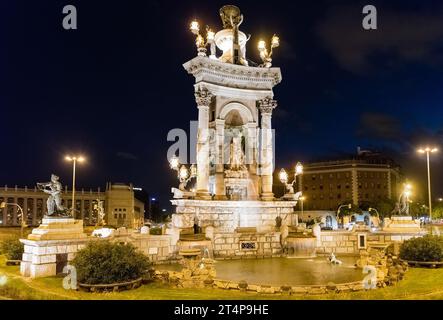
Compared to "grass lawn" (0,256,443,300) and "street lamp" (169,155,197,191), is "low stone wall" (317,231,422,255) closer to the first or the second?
"street lamp" (169,155,197,191)

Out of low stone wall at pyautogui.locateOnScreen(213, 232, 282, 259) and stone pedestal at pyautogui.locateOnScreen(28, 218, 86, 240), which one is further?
low stone wall at pyautogui.locateOnScreen(213, 232, 282, 259)

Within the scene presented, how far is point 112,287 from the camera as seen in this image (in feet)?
50.4

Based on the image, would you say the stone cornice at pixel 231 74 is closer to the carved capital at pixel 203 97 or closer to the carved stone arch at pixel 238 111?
the carved capital at pixel 203 97

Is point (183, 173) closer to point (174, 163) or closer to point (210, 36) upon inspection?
point (174, 163)

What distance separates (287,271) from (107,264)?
374 inches

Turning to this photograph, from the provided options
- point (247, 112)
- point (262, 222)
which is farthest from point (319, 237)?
point (247, 112)

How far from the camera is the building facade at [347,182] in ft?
354

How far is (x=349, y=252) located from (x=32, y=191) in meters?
88.9

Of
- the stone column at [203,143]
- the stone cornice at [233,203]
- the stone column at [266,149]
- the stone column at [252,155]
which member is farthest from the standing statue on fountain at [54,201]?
the stone column at [252,155]

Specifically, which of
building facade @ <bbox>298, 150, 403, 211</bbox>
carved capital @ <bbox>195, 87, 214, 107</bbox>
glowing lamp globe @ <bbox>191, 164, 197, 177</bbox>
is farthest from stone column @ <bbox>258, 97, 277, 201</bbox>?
building facade @ <bbox>298, 150, 403, 211</bbox>

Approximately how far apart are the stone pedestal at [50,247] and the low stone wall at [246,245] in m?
9.79

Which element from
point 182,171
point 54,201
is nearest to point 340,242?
point 182,171

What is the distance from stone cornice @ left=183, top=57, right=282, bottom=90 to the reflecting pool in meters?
17.1

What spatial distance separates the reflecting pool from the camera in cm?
1838
